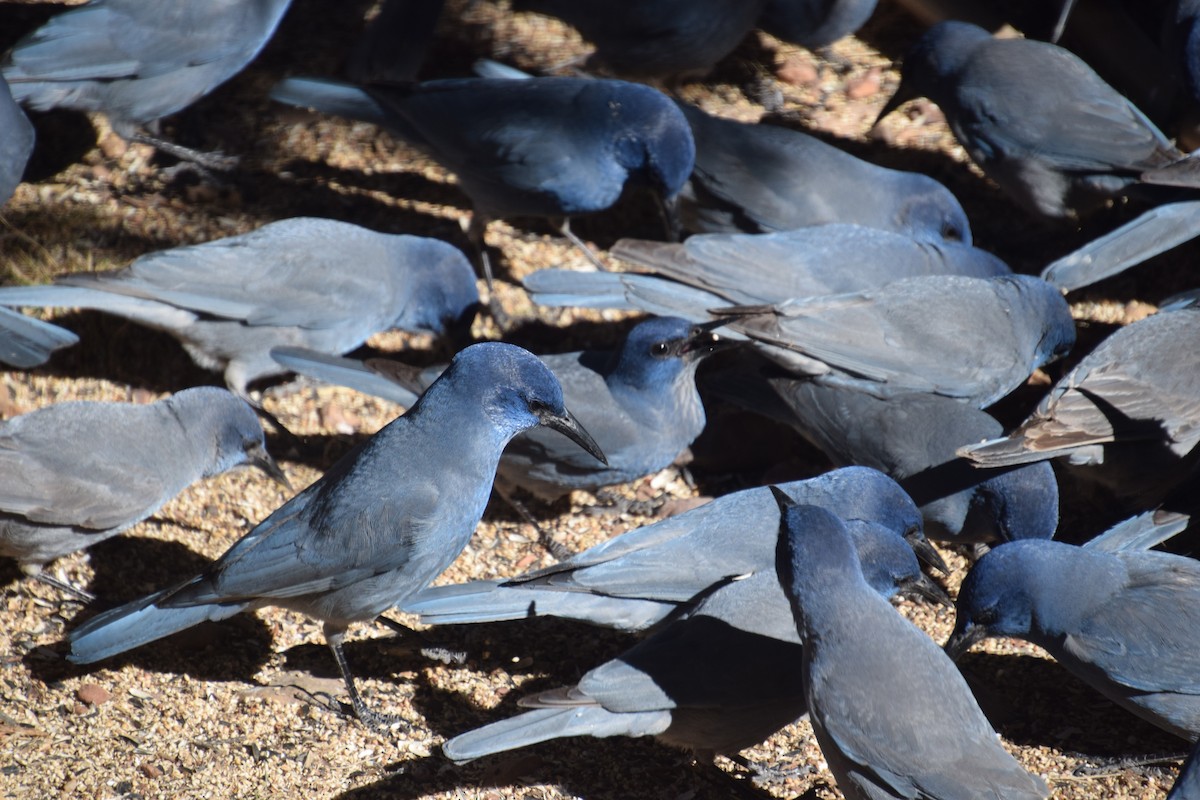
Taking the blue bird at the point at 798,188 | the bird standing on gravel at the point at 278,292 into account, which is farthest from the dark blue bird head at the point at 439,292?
the blue bird at the point at 798,188

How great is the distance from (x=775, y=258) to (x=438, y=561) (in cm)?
210

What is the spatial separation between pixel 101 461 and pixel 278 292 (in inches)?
44.9

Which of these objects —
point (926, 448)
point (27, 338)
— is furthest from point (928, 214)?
point (27, 338)

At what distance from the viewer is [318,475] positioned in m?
4.85

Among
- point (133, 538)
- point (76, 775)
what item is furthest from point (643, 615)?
point (133, 538)

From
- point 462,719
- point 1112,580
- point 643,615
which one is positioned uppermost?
point 1112,580

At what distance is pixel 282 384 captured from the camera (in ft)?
17.5

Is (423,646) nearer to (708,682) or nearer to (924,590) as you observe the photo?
(708,682)

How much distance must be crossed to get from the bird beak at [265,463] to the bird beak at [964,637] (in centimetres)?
244

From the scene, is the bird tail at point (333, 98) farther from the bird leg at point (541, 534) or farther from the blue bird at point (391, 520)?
the blue bird at point (391, 520)

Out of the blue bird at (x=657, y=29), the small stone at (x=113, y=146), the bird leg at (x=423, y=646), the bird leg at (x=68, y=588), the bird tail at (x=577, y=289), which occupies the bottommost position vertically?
the bird leg at (x=423, y=646)

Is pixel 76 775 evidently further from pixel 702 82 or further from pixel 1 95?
pixel 702 82

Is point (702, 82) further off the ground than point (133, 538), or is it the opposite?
point (702, 82)

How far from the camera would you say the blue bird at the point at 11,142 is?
497 centimetres
